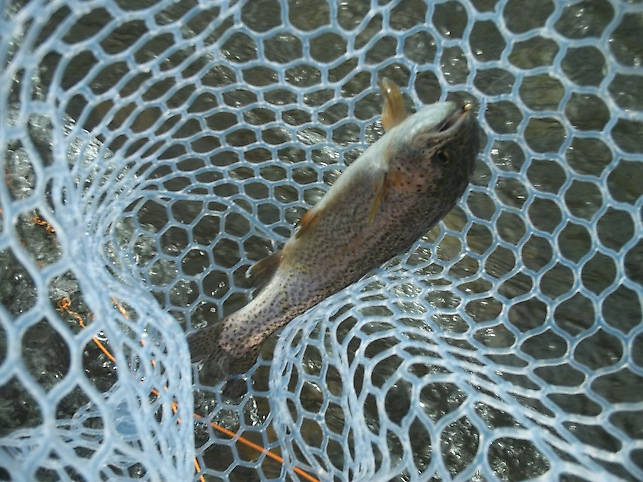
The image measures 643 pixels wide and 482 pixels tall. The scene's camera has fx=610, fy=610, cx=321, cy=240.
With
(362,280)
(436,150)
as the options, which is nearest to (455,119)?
(436,150)

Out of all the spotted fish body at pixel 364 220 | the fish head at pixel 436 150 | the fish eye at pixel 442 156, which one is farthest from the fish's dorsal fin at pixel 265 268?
the fish eye at pixel 442 156

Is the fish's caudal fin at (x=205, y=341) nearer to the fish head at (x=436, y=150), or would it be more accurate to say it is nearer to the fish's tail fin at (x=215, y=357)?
the fish's tail fin at (x=215, y=357)

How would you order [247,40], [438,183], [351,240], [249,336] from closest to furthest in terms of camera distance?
[438,183], [351,240], [249,336], [247,40]

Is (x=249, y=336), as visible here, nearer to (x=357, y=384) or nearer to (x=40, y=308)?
(x=357, y=384)

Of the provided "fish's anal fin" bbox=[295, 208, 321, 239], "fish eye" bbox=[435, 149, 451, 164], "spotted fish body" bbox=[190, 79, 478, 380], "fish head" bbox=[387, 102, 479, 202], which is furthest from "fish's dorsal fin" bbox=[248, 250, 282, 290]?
"fish eye" bbox=[435, 149, 451, 164]

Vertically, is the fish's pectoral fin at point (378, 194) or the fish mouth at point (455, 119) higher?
the fish mouth at point (455, 119)

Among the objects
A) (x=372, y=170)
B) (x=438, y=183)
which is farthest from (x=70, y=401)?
(x=438, y=183)

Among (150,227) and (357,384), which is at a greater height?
(150,227)

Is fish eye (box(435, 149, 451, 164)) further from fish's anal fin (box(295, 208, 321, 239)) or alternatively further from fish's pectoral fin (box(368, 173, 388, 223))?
fish's anal fin (box(295, 208, 321, 239))
